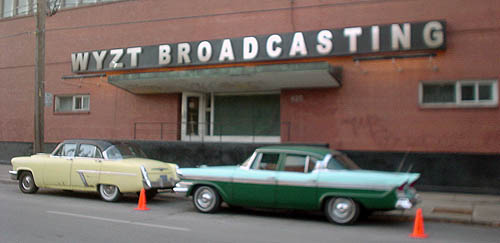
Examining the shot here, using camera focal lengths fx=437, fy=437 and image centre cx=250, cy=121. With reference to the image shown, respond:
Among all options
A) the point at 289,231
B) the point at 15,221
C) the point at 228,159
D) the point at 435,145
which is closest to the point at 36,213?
the point at 15,221

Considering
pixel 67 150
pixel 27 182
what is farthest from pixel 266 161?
pixel 27 182

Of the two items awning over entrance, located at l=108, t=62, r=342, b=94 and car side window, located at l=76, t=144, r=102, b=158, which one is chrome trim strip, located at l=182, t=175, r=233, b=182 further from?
awning over entrance, located at l=108, t=62, r=342, b=94

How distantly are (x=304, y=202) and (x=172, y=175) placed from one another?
12.9 feet

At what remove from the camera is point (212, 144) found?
15.8 m

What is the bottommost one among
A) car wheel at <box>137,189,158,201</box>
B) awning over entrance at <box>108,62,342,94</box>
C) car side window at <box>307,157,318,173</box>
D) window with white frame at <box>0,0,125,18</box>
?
car wheel at <box>137,189,158,201</box>

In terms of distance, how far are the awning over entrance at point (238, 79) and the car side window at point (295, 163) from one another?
182 inches

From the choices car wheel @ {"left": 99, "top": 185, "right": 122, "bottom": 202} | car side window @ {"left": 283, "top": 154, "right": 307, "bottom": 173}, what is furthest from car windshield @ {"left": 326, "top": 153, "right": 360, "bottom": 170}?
car wheel @ {"left": 99, "top": 185, "right": 122, "bottom": 202}

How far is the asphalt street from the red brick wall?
5.20m

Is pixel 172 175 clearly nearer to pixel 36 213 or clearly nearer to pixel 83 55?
pixel 36 213

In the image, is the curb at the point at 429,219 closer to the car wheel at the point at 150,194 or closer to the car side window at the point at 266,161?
the car side window at the point at 266,161

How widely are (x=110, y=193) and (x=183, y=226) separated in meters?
3.58

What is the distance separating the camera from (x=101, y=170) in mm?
10828

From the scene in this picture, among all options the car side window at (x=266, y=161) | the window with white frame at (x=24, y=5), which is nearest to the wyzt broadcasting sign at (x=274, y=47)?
the window with white frame at (x=24, y=5)

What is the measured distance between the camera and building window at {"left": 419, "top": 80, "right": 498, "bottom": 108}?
12922 millimetres
